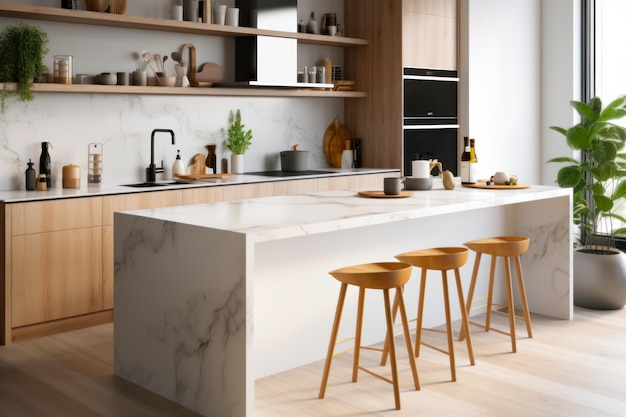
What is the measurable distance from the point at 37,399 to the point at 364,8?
4.60 metres

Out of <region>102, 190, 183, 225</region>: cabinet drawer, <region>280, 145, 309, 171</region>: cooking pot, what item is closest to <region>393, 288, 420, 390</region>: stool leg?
<region>102, 190, 183, 225</region>: cabinet drawer

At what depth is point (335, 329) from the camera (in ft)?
12.0

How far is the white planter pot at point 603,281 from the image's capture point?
5438mm

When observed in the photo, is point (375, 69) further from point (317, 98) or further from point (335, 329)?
point (335, 329)

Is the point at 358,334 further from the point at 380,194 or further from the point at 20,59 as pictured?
the point at 20,59

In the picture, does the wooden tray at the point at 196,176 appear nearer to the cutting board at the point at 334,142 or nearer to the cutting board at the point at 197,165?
the cutting board at the point at 197,165

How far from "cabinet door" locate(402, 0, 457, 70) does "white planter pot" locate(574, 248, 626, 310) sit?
2.32 metres

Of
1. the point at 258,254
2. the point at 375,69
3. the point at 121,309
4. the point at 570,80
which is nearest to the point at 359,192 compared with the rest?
the point at 258,254

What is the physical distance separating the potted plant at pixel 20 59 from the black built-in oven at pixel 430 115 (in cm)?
312

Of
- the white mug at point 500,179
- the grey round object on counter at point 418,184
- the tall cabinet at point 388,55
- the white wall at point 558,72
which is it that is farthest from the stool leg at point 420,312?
the white wall at point 558,72

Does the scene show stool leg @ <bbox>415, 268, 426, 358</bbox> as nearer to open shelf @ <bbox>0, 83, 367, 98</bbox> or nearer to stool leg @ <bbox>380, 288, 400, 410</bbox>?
stool leg @ <bbox>380, 288, 400, 410</bbox>

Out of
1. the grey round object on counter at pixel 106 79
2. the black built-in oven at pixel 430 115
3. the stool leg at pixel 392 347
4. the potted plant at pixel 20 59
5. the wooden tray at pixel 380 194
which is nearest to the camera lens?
the stool leg at pixel 392 347

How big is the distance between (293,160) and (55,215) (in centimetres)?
230

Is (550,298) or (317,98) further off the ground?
(317,98)
